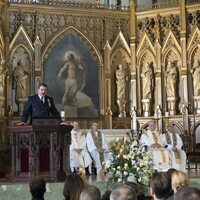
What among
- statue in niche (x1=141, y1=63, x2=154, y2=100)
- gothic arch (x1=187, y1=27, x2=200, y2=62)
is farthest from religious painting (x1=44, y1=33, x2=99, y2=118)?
gothic arch (x1=187, y1=27, x2=200, y2=62)

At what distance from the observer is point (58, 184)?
28.8 ft

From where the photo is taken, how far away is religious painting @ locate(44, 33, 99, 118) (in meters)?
17.1

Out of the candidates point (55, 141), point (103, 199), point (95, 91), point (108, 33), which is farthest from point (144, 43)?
point (103, 199)

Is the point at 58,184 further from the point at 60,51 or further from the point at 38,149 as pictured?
the point at 60,51

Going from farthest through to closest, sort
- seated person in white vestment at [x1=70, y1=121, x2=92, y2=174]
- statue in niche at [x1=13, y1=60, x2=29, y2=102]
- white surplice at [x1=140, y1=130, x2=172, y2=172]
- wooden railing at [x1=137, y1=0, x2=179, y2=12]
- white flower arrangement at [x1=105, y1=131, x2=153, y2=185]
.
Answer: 1. wooden railing at [x1=137, y1=0, x2=179, y2=12]
2. statue in niche at [x1=13, y1=60, x2=29, y2=102]
3. seated person in white vestment at [x1=70, y1=121, x2=92, y2=174]
4. white surplice at [x1=140, y1=130, x2=172, y2=172]
5. white flower arrangement at [x1=105, y1=131, x2=153, y2=185]

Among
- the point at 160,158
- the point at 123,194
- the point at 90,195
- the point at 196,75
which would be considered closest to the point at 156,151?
the point at 160,158

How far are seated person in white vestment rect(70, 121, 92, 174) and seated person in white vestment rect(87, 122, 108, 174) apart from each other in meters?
0.17

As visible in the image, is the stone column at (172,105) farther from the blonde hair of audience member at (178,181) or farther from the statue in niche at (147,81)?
the blonde hair of audience member at (178,181)

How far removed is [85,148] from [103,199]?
32.4 ft

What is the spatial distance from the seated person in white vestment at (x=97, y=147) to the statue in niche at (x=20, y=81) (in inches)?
133

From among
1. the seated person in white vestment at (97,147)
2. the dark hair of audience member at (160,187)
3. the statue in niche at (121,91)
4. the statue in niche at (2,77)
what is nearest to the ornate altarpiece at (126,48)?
the statue in niche at (121,91)

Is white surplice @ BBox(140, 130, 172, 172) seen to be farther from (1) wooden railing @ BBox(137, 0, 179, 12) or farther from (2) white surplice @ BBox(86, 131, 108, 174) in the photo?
(1) wooden railing @ BBox(137, 0, 179, 12)

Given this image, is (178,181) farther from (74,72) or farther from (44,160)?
(74,72)

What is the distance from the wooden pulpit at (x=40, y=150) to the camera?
367 inches
